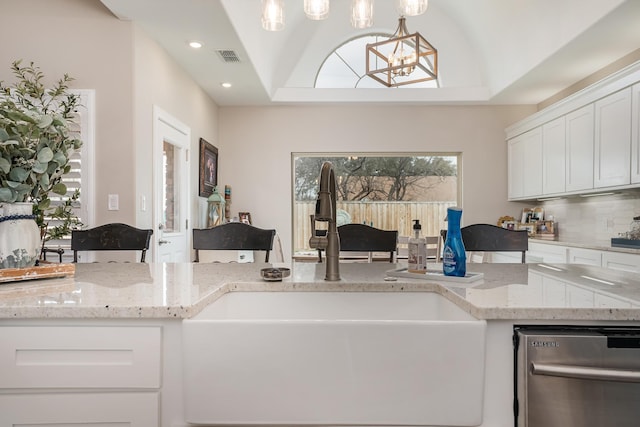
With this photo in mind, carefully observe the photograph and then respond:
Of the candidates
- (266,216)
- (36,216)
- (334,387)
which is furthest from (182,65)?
(334,387)

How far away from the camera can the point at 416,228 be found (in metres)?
1.30

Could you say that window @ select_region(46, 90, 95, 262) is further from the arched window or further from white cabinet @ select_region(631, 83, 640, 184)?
white cabinet @ select_region(631, 83, 640, 184)

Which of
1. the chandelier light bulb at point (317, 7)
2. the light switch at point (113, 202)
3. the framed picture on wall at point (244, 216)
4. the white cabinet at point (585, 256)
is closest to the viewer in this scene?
the chandelier light bulb at point (317, 7)

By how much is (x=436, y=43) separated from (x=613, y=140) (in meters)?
2.63

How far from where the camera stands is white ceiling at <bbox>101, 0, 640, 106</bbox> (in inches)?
123

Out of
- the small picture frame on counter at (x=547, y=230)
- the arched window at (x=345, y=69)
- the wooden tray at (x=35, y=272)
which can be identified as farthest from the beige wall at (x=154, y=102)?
the small picture frame on counter at (x=547, y=230)

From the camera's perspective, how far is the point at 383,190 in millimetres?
5805

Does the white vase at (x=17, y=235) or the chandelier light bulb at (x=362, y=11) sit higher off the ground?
the chandelier light bulb at (x=362, y=11)

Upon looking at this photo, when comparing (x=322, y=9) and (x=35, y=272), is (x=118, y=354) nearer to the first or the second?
(x=35, y=272)

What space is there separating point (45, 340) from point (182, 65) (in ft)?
12.2

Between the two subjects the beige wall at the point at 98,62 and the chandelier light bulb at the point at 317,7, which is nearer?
the chandelier light bulb at the point at 317,7

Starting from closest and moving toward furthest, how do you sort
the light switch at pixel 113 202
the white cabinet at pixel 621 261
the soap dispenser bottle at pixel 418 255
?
the soap dispenser bottle at pixel 418 255 < the white cabinet at pixel 621 261 < the light switch at pixel 113 202

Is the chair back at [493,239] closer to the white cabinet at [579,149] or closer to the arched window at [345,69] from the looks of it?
the white cabinet at [579,149]

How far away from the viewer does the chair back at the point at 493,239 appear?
204 cm
